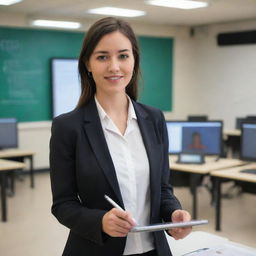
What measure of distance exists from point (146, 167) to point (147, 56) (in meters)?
7.88

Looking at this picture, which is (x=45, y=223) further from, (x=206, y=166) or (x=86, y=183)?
(x=86, y=183)

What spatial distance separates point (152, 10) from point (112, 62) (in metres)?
6.15

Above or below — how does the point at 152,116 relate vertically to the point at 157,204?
above

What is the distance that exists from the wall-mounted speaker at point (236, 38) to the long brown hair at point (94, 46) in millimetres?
7502

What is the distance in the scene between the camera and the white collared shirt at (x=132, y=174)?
4.65ft

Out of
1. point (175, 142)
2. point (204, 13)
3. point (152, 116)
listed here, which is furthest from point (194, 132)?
point (152, 116)

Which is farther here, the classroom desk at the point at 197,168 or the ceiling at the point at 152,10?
the ceiling at the point at 152,10

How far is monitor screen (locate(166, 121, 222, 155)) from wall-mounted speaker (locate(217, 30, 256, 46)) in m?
4.04

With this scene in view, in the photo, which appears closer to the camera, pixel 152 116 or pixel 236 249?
pixel 152 116

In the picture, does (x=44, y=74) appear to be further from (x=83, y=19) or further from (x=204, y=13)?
(x=204, y=13)

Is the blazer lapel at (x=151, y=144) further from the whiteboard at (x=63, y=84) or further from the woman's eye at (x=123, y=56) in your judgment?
the whiteboard at (x=63, y=84)

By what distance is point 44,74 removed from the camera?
25.8ft

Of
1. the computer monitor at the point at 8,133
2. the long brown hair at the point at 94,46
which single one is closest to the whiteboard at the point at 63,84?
the computer monitor at the point at 8,133

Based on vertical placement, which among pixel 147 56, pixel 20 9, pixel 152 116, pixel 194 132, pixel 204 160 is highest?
pixel 20 9
